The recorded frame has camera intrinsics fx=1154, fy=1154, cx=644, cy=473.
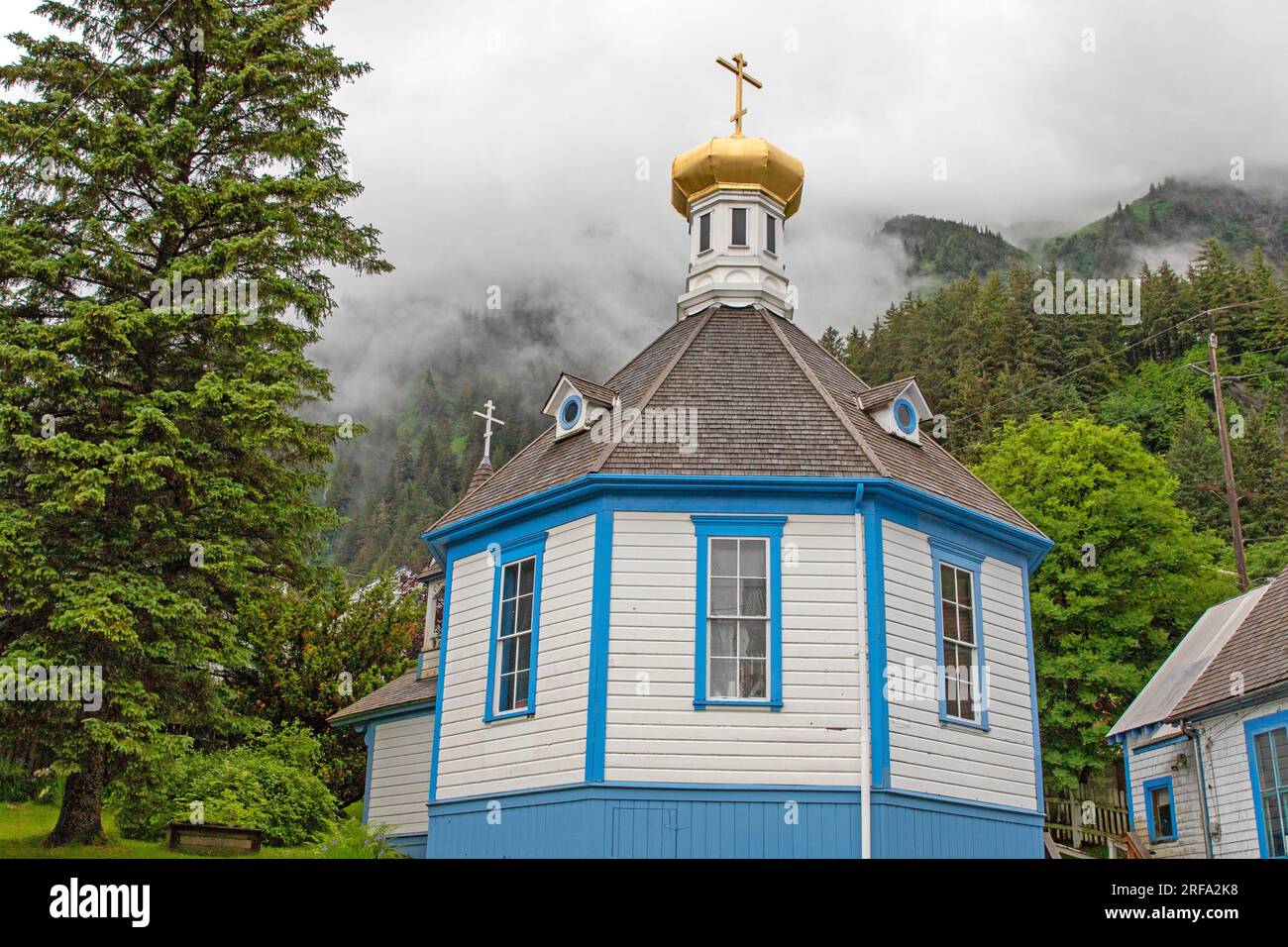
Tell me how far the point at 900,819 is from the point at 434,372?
185m

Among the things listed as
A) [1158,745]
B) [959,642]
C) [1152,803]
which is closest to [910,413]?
[959,642]

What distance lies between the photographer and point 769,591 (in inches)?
537

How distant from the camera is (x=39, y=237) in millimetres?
15922

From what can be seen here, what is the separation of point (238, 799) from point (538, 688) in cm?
697

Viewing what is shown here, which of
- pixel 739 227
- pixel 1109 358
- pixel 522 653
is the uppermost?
pixel 1109 358

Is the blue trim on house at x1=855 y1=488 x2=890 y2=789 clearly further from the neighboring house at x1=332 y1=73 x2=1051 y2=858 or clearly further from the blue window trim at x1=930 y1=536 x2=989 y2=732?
the blue window trim at x1=930 y1=536 x2=989 y2=732

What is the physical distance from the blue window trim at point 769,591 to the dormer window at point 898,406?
3152 mm

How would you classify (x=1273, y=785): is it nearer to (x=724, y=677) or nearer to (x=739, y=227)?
(x=724, y=677)

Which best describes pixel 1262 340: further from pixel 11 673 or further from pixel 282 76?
pixel 11 673

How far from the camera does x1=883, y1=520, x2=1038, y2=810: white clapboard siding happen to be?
529 inches

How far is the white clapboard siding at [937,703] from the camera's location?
44.1 feet

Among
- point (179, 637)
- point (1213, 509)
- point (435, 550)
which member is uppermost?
point (1213, 509)

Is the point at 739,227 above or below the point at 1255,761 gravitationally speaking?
above
